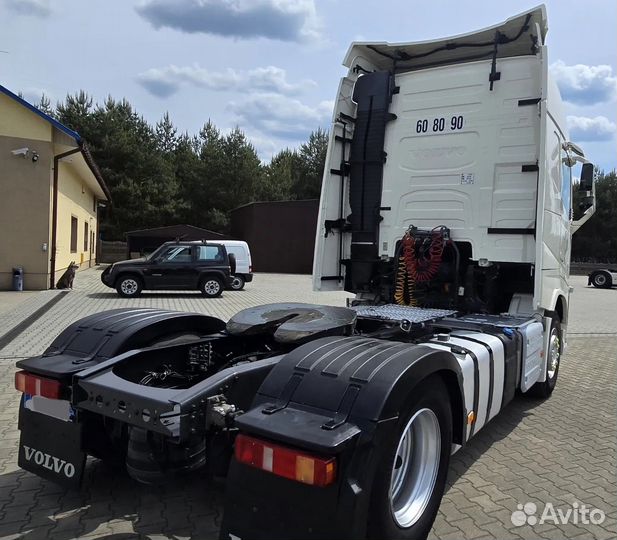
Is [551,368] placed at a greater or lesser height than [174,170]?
lesser

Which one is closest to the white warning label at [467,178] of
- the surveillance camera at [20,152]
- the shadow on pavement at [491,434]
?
the shadow on pavement at [491,434]

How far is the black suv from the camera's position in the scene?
15891 mm

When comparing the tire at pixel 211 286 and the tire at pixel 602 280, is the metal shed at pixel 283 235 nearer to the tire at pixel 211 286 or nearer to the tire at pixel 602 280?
the tire at pixel 602 280

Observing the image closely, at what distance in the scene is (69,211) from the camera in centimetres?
1997

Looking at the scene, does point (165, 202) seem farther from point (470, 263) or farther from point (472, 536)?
point (472, 536)

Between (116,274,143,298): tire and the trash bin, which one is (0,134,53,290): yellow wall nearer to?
the trash bin

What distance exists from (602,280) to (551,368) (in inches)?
947

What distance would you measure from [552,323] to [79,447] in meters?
4.69

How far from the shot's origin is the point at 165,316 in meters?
3.95

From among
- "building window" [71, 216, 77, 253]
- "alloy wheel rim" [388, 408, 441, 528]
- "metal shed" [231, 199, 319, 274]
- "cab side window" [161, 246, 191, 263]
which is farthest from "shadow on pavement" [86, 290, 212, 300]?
"metal shed" [231, 199, 319, 274]

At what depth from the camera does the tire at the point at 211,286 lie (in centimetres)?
1670

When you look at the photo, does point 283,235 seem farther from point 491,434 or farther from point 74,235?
point 491,434

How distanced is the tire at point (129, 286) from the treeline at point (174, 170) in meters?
24.6

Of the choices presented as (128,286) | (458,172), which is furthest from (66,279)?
(458,172)
